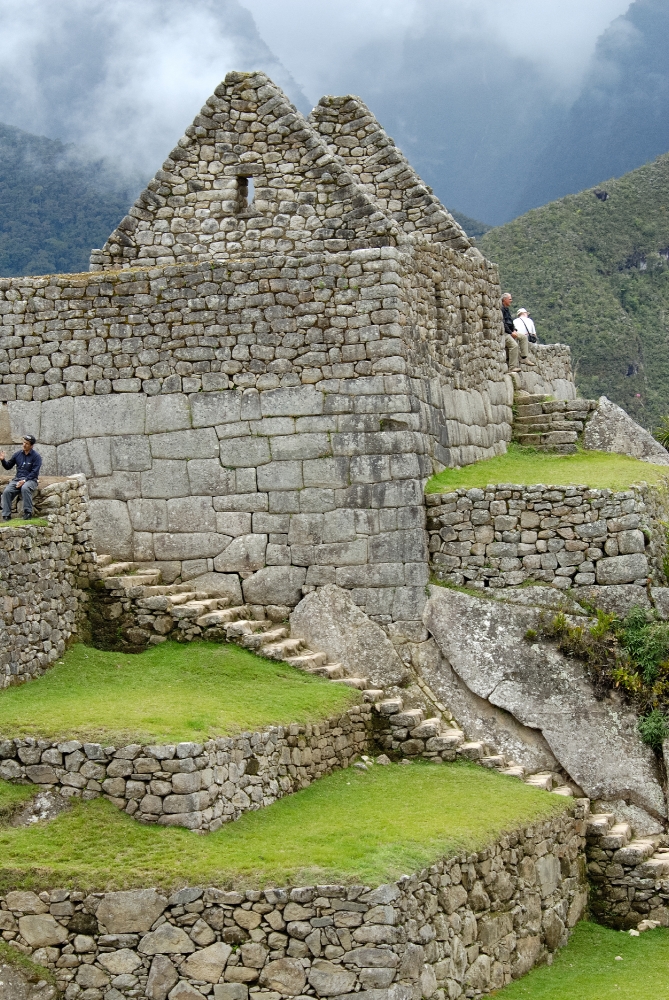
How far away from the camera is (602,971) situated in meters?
14.3

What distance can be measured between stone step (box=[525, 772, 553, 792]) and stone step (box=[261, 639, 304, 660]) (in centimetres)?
290

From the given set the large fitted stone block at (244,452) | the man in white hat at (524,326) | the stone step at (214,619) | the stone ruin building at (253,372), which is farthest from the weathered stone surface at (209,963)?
the man in white hat at (524,326)

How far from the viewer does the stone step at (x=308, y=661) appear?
1658cm

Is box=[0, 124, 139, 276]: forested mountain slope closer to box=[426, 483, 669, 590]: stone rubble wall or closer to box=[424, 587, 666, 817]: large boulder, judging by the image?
box=[426, 483, 669, 590]: stone rubble wall

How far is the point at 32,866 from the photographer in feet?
41.1

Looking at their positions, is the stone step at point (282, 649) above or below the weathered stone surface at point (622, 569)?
below

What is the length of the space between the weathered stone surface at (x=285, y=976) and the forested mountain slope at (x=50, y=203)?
103ft

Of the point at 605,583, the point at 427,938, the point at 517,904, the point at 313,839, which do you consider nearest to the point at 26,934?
the point at 313,839

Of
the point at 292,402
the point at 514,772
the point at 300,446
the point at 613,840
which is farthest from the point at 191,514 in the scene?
the point at 613,840

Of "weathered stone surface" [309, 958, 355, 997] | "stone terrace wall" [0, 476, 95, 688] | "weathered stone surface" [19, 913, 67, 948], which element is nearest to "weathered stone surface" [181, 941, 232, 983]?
"weathered stone surface" [309, 958, 355, 997]

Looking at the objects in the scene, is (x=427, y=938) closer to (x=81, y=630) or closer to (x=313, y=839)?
(x=313, y=839)

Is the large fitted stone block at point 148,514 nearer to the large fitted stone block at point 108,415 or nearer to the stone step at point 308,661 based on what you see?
the large fitted stone block at point 108,415

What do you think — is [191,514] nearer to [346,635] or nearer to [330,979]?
[346,635]

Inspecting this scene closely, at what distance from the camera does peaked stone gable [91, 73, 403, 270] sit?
1866 cm
